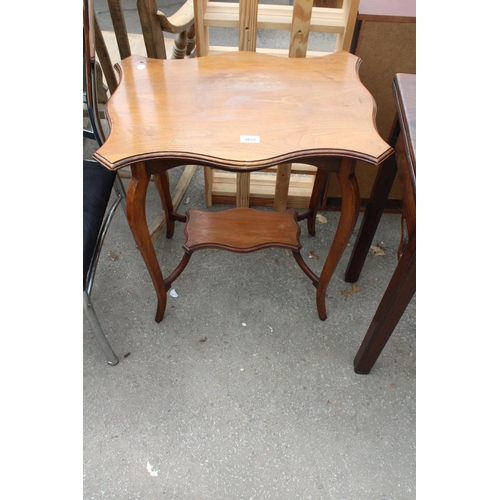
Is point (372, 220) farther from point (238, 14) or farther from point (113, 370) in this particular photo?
point (113, 370)

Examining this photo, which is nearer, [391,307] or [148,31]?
[391,307]

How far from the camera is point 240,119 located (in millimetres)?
1099

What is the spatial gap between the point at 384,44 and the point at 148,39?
0.86 m

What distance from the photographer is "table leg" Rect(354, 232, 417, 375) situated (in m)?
1.01

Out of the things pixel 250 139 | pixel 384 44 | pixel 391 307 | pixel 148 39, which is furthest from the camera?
pixel 148 39

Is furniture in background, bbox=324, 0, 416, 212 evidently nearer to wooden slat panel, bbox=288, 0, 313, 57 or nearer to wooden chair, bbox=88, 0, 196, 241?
wooden slat panel, bbox=288, 0, 313, 57

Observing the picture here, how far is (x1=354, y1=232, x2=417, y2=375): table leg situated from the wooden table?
237 millimetres

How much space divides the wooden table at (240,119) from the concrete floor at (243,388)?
13.4 inches

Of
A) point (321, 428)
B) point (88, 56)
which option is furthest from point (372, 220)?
point (88, 56)

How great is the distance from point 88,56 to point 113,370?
1036 millimetres

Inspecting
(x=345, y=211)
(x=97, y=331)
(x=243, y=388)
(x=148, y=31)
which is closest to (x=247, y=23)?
(x=148, y=31)

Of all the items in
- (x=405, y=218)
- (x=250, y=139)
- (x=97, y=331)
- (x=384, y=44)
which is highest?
(x=384, y=44)

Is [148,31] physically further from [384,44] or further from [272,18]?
[384,44]

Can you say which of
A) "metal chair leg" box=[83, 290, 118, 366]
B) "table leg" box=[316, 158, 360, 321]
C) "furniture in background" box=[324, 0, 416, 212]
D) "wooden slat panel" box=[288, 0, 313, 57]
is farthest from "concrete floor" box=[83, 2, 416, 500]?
"wooden slat panel" box=[288, 0, 313, 57]
